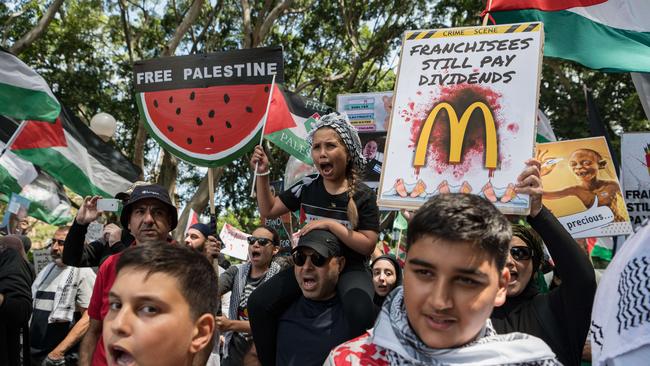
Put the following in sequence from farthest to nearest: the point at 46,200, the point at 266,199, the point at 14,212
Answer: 1. the point at 46,200
2. the point at 14,212
3. the point at 266,199

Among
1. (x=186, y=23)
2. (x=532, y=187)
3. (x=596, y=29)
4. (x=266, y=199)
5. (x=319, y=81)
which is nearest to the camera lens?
(x=532, y=187)

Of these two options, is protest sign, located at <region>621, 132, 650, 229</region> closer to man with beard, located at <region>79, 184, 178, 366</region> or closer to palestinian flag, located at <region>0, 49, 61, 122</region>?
man with beard, located at <region>79, 184, 178, 366</region>

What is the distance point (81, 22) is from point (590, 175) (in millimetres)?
15611

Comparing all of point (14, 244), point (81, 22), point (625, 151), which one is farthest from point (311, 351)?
point (81, 22)

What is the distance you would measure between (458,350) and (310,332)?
1.58 meters

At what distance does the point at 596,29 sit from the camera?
Result: 4.90m

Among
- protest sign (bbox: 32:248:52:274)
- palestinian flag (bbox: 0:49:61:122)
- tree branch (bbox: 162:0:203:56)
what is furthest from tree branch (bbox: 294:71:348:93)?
palestinian flag (bbox: 0:49:61:122)

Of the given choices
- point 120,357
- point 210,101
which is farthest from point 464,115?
point 210,101

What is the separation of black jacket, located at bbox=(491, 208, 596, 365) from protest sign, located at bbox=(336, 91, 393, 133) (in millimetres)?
6467

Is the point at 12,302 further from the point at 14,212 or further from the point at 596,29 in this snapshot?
the point at 14,212

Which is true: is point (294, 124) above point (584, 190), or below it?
above

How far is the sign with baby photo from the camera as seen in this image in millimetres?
5301

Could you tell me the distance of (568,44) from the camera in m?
4.93

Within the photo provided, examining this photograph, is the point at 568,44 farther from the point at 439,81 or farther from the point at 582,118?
the point at 582,118
